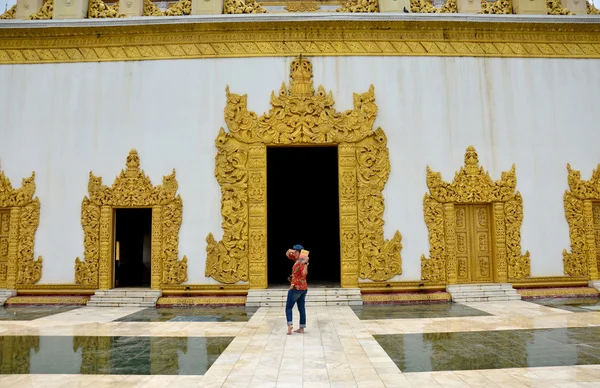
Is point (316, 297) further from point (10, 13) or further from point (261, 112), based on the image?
point (10, 13)

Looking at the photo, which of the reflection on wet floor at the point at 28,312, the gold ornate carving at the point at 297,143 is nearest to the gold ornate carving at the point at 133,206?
the reflection on wet floor at the point at 28,312

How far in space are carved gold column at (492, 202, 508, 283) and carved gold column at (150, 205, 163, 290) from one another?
6.44 m

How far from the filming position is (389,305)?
8.11 m

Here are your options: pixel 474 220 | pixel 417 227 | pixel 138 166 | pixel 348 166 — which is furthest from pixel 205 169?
pixel 474 220

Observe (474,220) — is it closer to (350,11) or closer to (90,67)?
(350,11)

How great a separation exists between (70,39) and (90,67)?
713 millimetres

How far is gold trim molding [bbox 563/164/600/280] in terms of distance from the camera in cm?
866

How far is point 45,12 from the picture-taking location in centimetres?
918

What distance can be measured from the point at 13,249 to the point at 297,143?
19.3ft

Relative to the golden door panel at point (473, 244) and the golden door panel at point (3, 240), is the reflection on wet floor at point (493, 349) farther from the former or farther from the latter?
the golden door panel at point (3, 240)

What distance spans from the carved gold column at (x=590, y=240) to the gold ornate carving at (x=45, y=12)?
37.5 feet

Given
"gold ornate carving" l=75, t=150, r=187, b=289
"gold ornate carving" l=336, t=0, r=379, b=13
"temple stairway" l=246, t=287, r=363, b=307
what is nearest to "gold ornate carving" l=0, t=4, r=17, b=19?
"gold ornate carving" l=75, t=150, r=187, b=289

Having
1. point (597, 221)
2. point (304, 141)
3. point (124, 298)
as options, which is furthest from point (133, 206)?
point (597, 221)

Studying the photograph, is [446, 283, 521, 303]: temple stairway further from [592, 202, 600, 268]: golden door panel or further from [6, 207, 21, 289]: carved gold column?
[6, 207, 21, 289]: carved gold column
